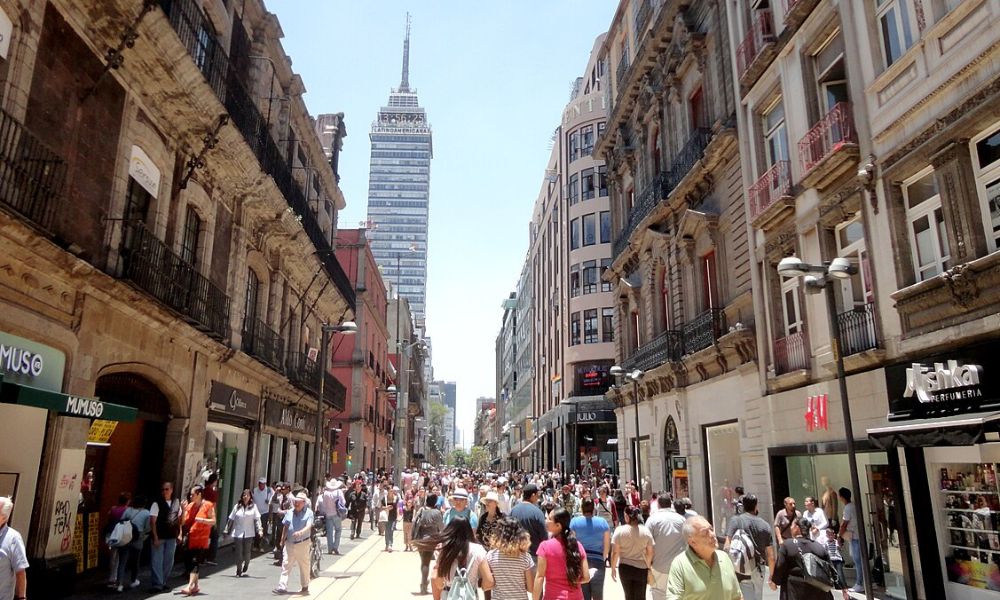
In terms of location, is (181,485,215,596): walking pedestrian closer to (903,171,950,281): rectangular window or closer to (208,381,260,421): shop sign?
(208,381,260,421): shop sign

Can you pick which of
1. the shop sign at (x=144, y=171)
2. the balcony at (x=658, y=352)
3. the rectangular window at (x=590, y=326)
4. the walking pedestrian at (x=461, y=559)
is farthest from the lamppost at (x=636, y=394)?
the rectangular window at (x=590, y=326)

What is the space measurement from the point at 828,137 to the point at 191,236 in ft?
48.5

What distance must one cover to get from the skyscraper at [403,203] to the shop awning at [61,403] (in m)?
173

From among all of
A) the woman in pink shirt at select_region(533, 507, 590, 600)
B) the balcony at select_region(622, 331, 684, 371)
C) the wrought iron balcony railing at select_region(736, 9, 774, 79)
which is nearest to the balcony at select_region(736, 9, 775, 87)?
the wrought iron balcony railing at select_region(736, 9, 774, 79)

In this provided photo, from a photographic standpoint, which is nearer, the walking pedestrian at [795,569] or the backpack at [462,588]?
the backpack at [462,588]

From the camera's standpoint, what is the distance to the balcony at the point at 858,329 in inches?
487

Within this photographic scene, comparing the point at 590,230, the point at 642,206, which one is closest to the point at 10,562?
the point at 642,206

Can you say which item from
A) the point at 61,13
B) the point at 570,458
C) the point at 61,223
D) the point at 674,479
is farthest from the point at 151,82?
the point at 570,458

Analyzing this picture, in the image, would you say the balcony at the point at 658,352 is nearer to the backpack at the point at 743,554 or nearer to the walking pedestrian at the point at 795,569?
the backpack at the point at 743,554

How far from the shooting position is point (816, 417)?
13836 mm

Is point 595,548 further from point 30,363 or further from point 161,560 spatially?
point 30,363

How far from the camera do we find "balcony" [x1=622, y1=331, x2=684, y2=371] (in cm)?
2231

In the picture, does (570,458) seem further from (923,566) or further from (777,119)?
(923,566)

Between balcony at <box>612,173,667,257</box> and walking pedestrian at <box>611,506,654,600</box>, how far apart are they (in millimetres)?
17458
